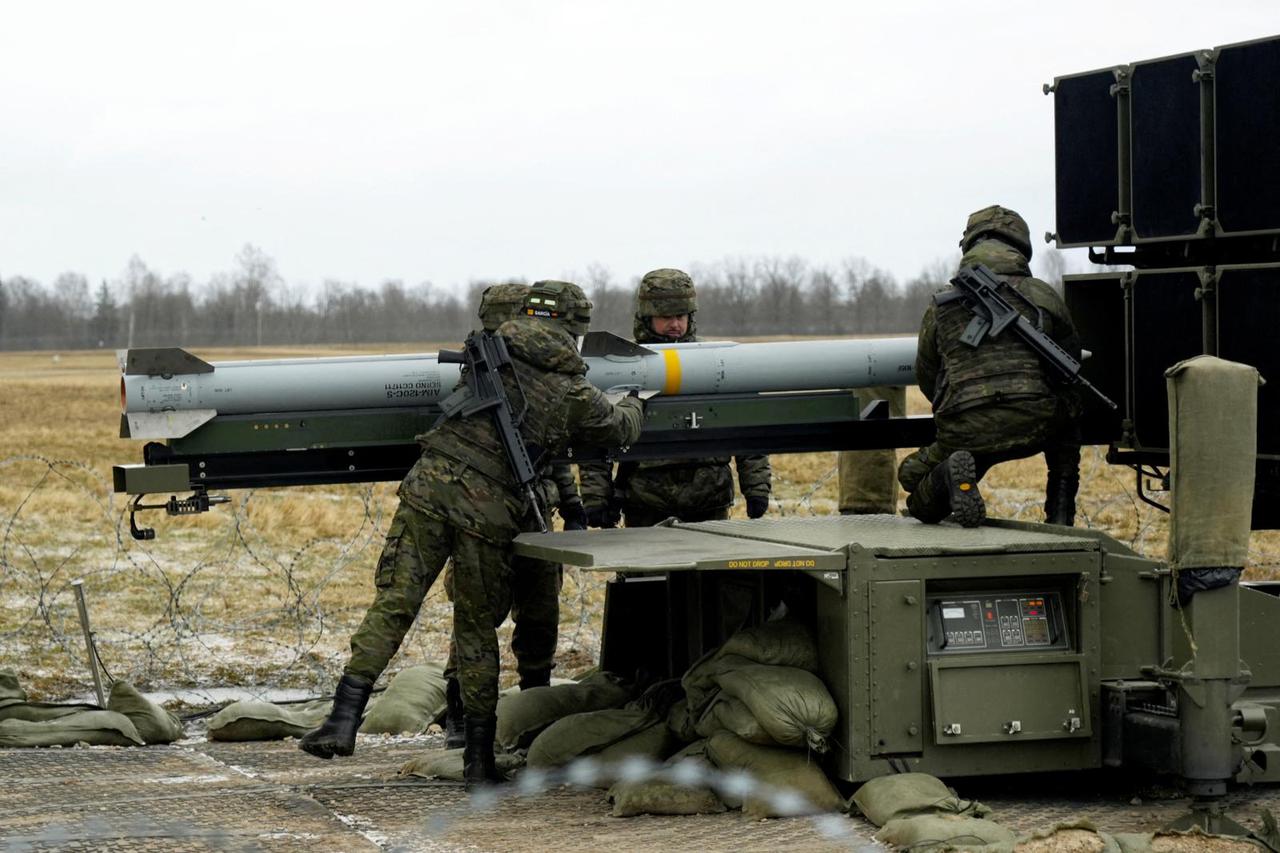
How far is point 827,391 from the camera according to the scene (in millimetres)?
8516

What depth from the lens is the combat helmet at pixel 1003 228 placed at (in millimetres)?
7625

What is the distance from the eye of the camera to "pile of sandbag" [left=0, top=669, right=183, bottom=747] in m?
7.91

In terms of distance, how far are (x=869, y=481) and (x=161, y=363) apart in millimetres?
3625

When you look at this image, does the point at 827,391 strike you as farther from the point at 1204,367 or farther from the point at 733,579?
the point at 1204,367

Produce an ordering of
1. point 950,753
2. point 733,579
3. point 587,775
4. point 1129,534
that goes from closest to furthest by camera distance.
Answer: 1. point 950,753
2. point 587,775
3. point 733,579
4. point 1129,534

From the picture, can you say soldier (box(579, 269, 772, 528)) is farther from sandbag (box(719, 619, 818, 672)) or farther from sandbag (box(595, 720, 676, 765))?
sandbag (box(719, 619, 818, 672))

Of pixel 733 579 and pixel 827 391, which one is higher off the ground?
pixel 827 391

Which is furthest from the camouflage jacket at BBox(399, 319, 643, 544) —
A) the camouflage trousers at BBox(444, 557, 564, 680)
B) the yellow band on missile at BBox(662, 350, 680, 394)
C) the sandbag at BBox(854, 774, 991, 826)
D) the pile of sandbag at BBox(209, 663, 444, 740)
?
the pile of sandbag at BBox(209, 663, 444, 740)

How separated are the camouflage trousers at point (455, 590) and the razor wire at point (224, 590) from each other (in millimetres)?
1961

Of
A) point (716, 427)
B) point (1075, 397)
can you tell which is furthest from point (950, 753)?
point (716, 427)

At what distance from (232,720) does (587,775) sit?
7.33ft

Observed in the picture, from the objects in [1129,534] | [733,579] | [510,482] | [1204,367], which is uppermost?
[1204,367]

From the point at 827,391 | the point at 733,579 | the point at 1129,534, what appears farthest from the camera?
the point at 1129,534

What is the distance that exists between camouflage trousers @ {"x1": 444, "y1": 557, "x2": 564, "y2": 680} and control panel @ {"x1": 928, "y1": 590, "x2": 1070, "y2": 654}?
6.44 ft
